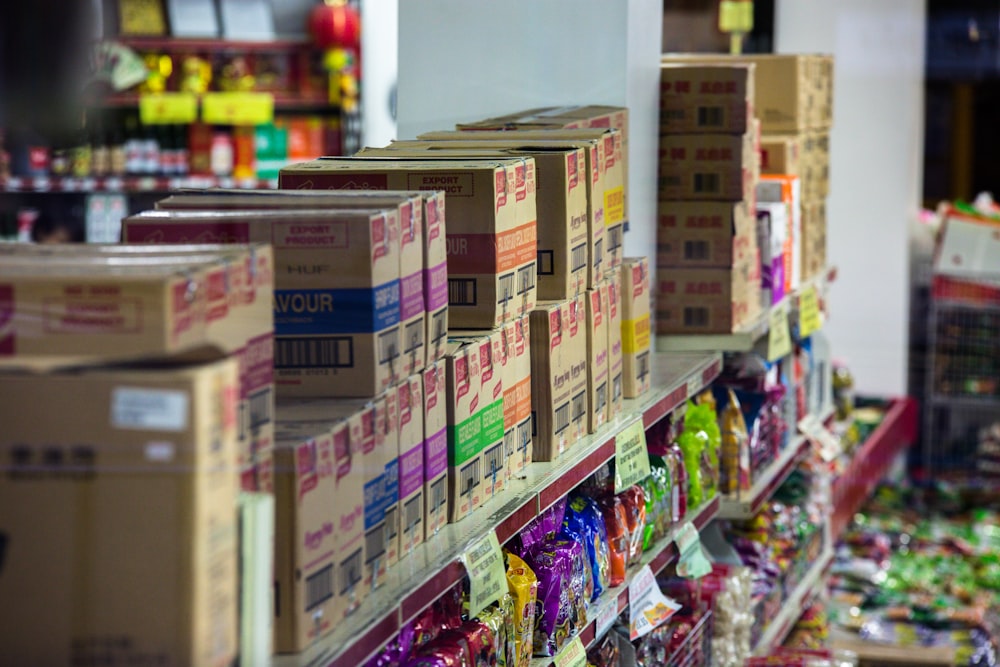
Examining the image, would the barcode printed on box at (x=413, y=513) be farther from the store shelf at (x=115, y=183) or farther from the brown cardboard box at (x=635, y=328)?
the store shelf at (x=115, y=183)

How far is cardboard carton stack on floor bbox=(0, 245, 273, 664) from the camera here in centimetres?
114

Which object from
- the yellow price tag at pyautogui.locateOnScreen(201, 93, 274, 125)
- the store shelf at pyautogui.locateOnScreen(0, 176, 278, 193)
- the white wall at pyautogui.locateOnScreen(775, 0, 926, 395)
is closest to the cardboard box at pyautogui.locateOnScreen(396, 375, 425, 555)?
the white wall at pyautogui.locateOnScreen(775, 0, 926, 395)

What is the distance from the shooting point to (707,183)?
3.29 meters

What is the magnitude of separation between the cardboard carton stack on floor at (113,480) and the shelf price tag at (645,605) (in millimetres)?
1568

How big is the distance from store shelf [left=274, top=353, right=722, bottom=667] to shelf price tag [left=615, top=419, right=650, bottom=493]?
2 cm

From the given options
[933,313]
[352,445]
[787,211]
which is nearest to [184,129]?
[933,313]

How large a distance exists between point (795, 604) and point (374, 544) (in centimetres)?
263

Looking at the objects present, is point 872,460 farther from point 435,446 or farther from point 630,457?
point 435,446

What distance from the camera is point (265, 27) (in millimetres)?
8289

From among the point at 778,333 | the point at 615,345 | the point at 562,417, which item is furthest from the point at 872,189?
the point at 562,417

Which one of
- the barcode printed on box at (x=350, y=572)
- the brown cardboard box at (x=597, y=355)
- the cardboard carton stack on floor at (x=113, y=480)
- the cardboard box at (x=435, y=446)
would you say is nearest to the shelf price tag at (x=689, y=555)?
the brown cardboard box at (x=597, y=355)

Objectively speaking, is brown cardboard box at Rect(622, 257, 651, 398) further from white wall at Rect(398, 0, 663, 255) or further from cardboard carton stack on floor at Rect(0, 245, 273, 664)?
cardboard carton stack on floor at Rect(0, 245, 273, 664)

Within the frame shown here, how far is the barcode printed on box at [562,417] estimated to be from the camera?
236 centimetres

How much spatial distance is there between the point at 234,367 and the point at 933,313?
5.94 meters
